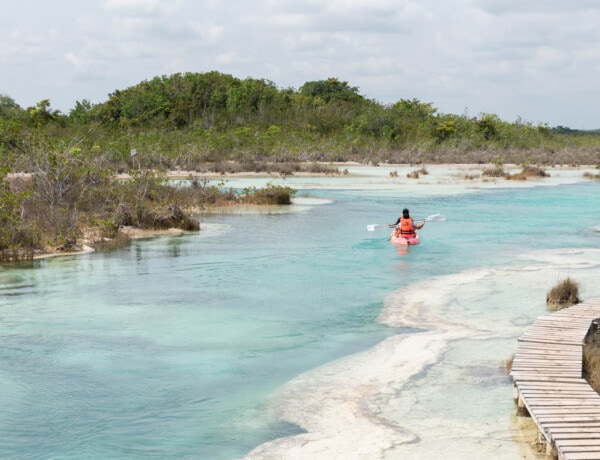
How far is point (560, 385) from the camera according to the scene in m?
8.72

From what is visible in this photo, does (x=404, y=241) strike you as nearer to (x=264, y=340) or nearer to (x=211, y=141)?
(x=264, y=340)

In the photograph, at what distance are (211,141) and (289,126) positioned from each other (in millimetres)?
17170

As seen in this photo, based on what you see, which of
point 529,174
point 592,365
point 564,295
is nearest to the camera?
point 592,365

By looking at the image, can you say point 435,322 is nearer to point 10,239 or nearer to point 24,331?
point 24,331

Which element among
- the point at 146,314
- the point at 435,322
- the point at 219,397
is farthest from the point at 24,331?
the point at 435,322

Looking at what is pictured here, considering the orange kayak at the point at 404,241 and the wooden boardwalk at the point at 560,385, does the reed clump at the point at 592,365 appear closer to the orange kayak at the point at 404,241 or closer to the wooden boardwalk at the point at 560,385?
the wooden boardwalk at the point at 560,385

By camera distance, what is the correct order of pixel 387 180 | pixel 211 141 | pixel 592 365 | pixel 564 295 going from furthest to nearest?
pixel 211 141, pixel 387 180, pixel 564 295, pixel 592 365

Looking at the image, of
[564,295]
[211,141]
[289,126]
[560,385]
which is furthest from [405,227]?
[289,126]

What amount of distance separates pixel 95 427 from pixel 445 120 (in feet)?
247

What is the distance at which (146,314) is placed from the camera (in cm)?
1405

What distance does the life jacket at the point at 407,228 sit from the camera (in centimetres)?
2181

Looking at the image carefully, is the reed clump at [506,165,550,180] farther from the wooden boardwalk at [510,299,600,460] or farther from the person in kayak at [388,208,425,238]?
the wooden boardwalk at [510,299,600,460]

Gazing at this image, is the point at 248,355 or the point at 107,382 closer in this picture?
the point at 107,382

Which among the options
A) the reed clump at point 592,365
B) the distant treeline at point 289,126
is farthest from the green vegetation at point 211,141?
the reed clump at point 592,365
